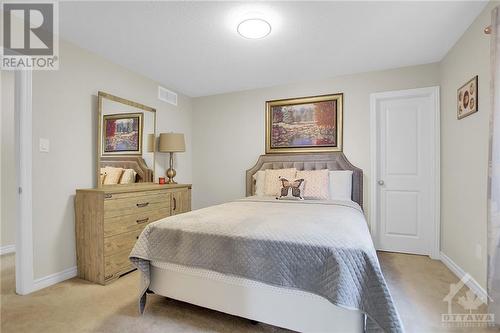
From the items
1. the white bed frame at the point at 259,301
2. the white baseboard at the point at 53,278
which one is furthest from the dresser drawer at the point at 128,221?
the white bed frame at the point at 259,301

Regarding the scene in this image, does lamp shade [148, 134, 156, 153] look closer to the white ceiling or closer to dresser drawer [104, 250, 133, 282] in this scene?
the white ceiling

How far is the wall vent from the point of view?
3669mm

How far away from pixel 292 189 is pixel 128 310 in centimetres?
197

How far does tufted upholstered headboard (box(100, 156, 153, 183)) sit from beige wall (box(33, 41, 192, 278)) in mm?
142

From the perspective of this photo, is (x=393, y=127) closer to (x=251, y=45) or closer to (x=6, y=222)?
(x=251, y=45)

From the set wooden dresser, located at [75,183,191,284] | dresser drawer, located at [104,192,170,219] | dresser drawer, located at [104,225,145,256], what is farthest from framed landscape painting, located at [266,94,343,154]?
dresser drawer, located at [104,225,145,256]

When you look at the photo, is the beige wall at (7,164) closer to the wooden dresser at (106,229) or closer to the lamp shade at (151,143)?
the wooden dresser at (106,229)

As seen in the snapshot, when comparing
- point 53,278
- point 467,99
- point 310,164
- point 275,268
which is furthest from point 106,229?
point 467,99

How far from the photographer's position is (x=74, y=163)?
2504mm

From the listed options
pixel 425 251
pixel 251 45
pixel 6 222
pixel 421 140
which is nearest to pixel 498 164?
pixel 421 140

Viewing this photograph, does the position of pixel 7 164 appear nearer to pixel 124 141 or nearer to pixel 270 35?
pixel 124 141

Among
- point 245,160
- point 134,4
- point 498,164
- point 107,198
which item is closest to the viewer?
point 498,164

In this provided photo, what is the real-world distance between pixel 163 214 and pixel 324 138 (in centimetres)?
240

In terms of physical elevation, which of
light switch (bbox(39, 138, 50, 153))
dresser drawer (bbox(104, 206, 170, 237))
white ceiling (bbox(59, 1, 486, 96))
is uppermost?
white ceiling (bbox(59, 1, 486, 96))
